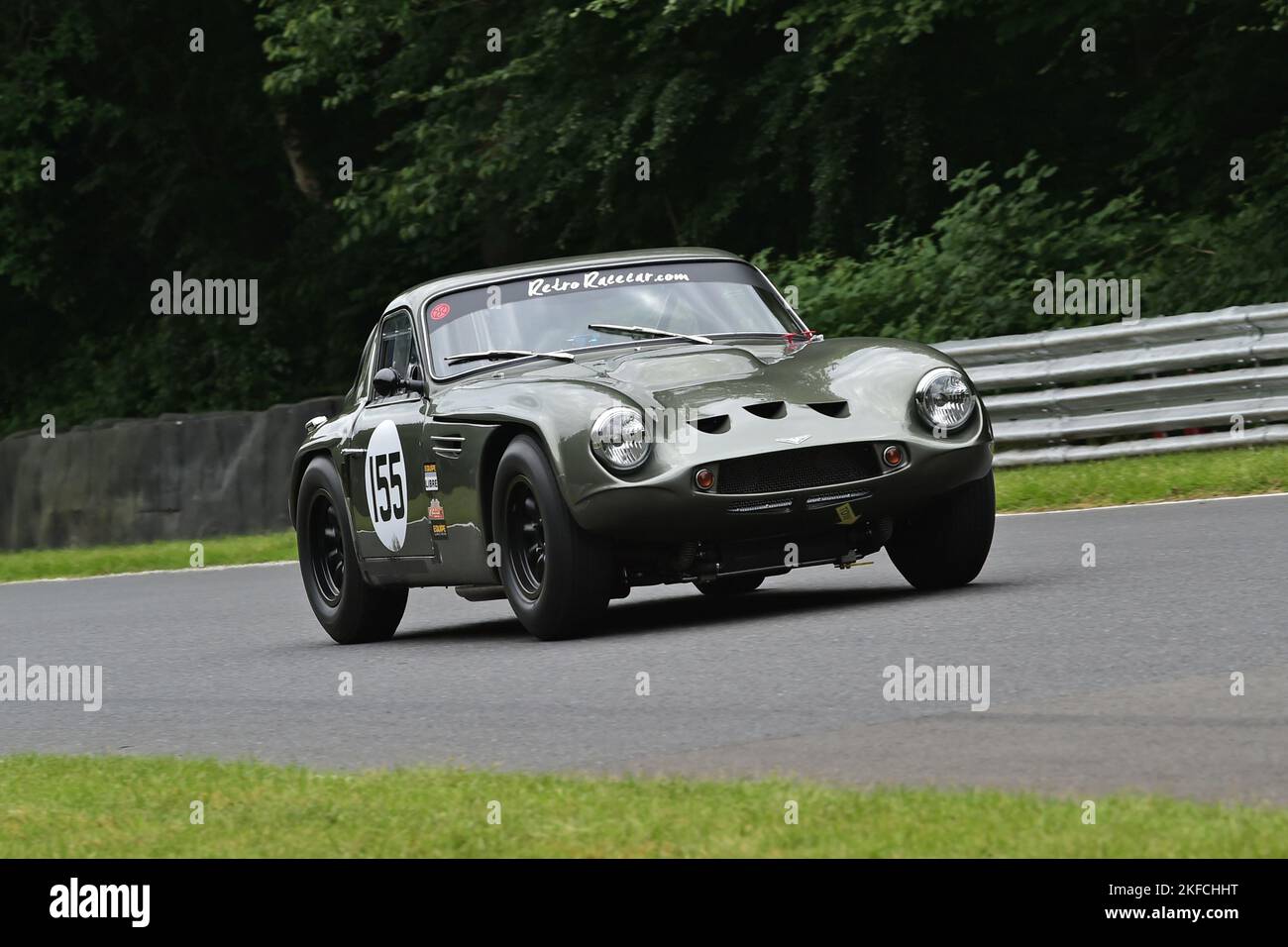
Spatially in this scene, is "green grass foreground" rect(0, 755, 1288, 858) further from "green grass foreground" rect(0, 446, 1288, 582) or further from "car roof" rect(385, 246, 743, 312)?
"green grass foreground" rect(0, 446, 1288, 582)

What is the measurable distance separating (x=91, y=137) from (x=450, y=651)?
25.5 m

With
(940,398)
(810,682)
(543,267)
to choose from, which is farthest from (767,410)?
(543,267)

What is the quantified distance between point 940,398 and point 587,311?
1.82 metres

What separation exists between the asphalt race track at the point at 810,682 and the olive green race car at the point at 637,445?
12.3 inches

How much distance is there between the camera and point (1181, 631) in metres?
8.26

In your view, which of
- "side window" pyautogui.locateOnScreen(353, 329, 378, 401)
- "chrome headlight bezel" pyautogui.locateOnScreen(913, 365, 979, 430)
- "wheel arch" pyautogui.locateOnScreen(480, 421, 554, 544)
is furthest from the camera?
"side window" pyautogui.locateOnScreen(353, 329, 378, 401)

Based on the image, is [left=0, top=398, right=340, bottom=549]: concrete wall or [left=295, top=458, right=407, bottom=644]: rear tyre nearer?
[left=295, top=458, right=407, bottom=644]: rear tyre

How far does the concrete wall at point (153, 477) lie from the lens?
2189cm

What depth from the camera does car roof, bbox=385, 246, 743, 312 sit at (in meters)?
10.7

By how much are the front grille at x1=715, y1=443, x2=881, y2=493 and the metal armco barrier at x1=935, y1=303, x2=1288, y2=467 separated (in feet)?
25.1

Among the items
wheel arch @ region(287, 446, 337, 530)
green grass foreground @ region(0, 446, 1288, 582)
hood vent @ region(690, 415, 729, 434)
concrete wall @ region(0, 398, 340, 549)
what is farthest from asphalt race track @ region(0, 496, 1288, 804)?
concrete wall @ region(0, 398, 340, 549)

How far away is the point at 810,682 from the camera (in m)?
7.80
